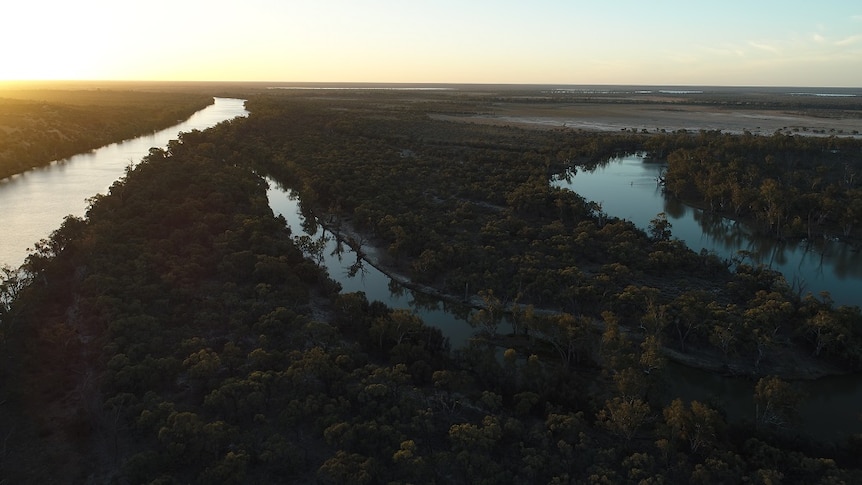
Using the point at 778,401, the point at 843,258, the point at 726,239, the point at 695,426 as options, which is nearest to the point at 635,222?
the point at 726,239

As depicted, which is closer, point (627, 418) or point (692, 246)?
point (627, 418)

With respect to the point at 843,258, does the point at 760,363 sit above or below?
below

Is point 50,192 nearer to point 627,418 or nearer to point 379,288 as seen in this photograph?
point 379,288

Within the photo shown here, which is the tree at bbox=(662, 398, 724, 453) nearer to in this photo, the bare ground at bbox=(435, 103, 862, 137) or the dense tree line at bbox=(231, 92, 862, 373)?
the dense tree line at bbox=(231, 92, 862, 373)

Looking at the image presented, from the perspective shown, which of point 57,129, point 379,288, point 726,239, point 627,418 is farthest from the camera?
point 57,129

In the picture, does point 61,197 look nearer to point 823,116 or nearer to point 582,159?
point 582,159

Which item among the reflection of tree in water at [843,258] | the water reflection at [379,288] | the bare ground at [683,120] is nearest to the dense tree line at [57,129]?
the water reflection at [379,288]

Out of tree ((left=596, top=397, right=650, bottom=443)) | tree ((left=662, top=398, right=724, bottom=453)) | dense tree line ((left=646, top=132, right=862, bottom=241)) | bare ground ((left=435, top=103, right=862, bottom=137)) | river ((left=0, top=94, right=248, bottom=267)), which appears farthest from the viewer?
bare ground ((left=435, top=103, right=862, bottom=137))

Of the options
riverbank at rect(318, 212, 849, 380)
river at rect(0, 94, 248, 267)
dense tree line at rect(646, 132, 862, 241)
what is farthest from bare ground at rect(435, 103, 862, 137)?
riverbank at rect(318, 212, 849, 380)
